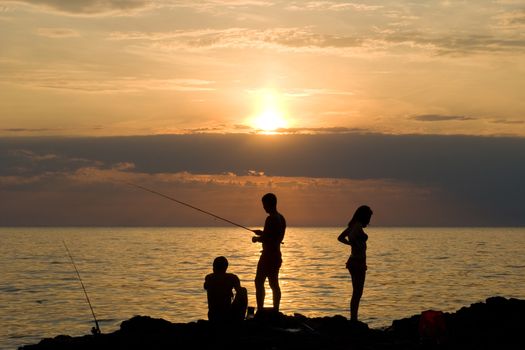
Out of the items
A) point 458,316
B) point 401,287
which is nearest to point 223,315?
point 458,316

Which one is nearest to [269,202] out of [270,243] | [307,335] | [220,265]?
[270,243]

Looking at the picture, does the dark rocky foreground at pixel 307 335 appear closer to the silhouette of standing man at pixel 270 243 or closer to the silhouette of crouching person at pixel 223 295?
the silhouette of crouching person at pixel 223 295

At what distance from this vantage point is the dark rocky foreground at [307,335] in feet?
43.3

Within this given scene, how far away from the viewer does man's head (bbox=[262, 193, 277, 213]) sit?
14586mm

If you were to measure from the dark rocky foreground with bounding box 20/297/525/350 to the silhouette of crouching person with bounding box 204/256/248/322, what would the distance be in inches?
7.1

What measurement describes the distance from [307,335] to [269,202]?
2.42 m

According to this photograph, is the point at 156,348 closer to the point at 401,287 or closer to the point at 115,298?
the point at 115,298

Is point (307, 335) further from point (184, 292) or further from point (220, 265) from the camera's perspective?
point (184, 292)

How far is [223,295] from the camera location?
14164 mm

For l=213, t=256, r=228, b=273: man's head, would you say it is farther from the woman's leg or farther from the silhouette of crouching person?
the woman's leg

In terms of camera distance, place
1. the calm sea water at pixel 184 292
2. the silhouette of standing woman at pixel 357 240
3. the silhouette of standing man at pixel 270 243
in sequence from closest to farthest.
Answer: the silhouette of standing woman at pixel 357 240
the silhouette of standing man at pixel 270 243
the calm sea water at pixel 184 292

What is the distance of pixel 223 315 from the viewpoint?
14.3 m

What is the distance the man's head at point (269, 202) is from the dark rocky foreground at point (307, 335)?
6.45ft

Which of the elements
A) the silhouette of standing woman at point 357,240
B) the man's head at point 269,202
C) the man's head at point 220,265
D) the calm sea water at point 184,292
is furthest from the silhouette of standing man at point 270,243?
the calm sea water at point 184,292
